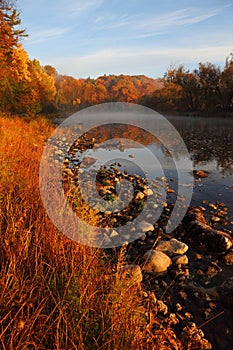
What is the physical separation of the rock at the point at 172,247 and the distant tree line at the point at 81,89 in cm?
1740

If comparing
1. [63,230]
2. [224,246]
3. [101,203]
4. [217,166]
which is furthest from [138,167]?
[63,230]

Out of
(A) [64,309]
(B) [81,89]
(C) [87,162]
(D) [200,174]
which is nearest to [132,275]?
(A) [64,309]

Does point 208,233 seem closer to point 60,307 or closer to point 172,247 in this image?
point 172,247

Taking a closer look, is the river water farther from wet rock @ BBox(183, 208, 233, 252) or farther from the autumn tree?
the autumn tree

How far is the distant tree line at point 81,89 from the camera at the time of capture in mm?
17734

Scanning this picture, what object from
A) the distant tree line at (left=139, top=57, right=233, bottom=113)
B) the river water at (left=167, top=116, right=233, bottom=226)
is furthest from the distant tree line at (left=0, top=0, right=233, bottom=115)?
the river water at (left=167, top=116, right=233, bottom=226)

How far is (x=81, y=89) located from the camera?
3214 inches

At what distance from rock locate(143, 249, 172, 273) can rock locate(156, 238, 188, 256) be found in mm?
302

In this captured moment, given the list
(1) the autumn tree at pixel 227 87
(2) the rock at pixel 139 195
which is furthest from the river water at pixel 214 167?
(1) the autumn tree at pixel 227 87

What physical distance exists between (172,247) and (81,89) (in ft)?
278

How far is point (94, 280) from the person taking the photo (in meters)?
2.34

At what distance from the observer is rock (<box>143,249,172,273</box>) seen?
371 cm

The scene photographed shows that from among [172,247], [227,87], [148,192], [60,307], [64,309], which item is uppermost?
[227,87]

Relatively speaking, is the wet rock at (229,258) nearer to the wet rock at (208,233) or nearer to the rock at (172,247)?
the wet rock at (208,233)
